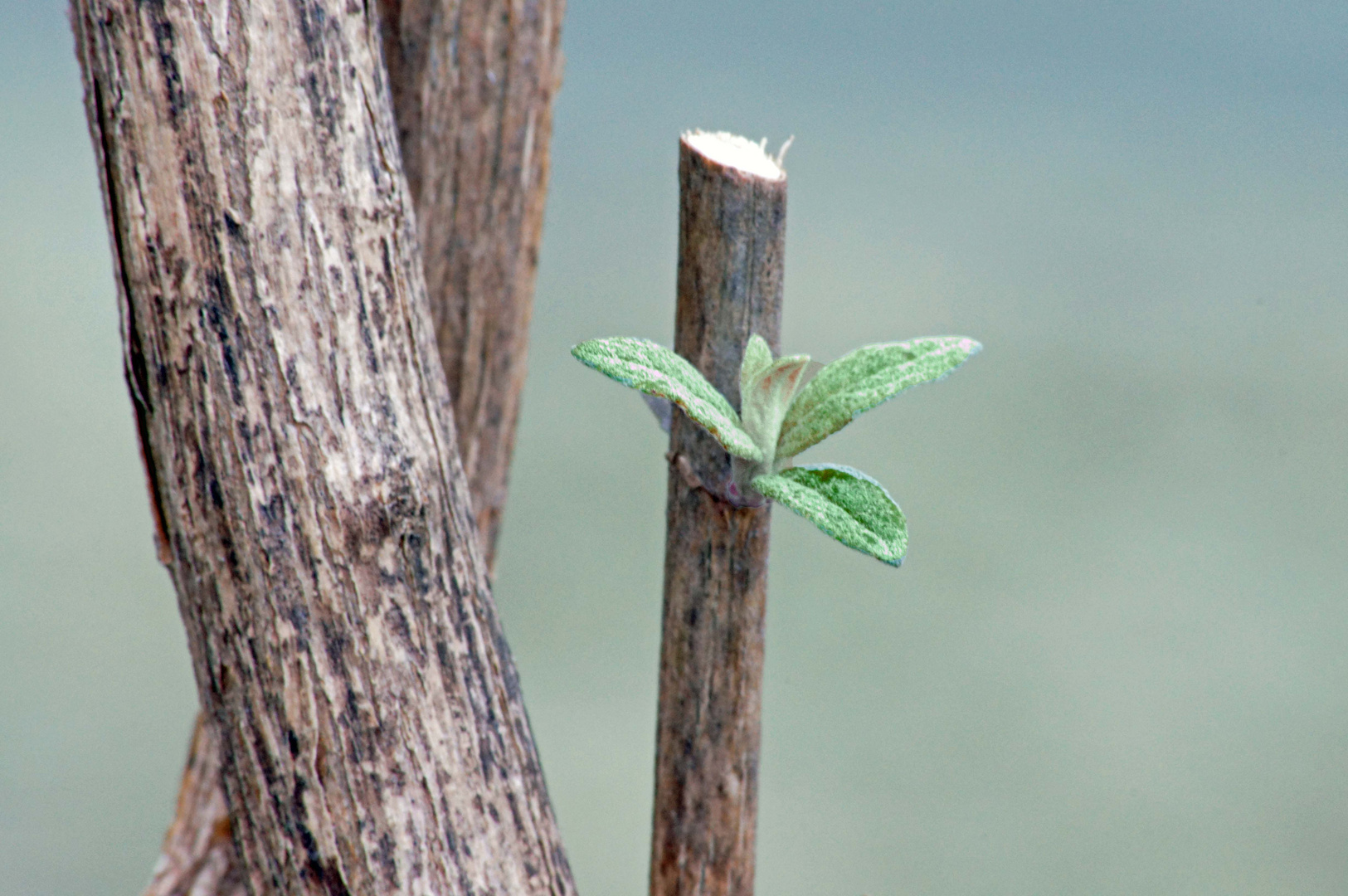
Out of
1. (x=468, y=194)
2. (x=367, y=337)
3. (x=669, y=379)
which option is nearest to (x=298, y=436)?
(x=367, y=337)

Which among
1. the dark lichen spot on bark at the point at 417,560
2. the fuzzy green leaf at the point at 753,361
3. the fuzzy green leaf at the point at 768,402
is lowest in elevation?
the dark lichen spot on bark at the point at 417,560

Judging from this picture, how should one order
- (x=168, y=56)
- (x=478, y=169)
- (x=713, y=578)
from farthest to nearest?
(x=478, y=169), (x=713, y=578), (x=168, y=56)

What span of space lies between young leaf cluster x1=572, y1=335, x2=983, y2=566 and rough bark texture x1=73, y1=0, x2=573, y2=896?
0.12 meters

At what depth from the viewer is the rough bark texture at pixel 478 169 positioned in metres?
0.77

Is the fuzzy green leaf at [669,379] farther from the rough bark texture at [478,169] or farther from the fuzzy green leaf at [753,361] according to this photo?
the rough bark texture at [478,169]

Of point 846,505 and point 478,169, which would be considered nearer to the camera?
point 846,505

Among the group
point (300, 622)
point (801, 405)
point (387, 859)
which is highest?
point (801, 405)

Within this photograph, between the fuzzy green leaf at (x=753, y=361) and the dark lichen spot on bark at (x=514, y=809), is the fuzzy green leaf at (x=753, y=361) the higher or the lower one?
the higher one

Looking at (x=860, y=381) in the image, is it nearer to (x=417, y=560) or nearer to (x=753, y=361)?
(x=753, y=361)

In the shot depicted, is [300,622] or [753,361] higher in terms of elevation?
[753,361]

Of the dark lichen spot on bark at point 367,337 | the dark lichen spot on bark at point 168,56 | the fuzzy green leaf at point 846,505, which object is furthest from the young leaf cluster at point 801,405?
the dark lichen spot on bark at point 168,56

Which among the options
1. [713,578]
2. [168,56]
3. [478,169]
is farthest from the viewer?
[478,169]

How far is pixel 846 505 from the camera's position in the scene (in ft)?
1.74

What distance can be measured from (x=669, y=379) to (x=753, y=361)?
0.06 m
